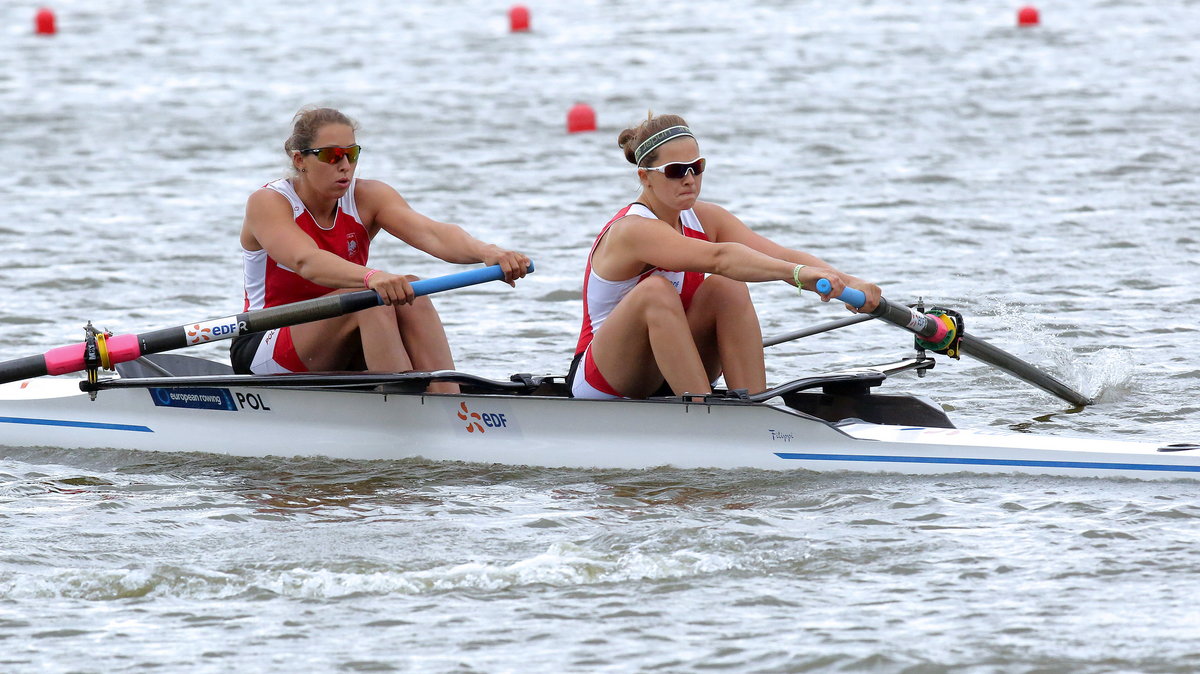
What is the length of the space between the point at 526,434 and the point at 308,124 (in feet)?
5.00

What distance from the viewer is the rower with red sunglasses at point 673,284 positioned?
6168mm

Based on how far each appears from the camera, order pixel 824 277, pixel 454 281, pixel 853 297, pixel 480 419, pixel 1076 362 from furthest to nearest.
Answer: pixel 1076 362, pixel 480 419, pixel 454 281, pixel 853 297, pixel 824 277

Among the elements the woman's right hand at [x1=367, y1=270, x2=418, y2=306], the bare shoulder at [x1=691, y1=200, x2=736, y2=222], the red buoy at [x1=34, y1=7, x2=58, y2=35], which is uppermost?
the red buoy at [x1=34, y1=7, x2=58, y2=35]

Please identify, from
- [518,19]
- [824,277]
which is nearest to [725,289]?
[824,277]

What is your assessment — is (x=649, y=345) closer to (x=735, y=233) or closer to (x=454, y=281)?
(x=735, y=233)

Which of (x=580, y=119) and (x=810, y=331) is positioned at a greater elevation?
(x=580, y=119)

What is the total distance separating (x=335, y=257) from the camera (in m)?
6.54

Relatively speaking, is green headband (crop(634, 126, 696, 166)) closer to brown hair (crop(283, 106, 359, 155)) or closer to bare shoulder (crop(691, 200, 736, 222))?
bare shoulder (crop(691, 200, 736, 222))

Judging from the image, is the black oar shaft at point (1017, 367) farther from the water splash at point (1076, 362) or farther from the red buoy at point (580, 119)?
the red buoy at point (580, 119)

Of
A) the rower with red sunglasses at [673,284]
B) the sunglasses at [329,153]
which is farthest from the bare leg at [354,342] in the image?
the rower with red sunglasses at [673,284]

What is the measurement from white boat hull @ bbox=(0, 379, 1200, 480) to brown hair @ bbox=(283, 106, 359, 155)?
40.8 inches

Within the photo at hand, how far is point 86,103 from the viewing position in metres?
18.5

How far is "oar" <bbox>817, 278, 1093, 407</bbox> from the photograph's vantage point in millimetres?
6254

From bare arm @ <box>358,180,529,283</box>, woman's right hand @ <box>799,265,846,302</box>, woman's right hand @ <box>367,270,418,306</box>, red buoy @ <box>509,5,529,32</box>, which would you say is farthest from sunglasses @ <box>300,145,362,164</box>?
red buoy @ <box>509,5,529,32</box>
